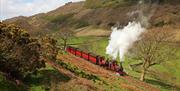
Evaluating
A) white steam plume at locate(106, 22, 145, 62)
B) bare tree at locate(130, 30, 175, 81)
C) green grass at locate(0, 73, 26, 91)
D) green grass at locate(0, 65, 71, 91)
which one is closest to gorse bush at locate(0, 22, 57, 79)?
green grass at locate(0, 65, 71, 91)

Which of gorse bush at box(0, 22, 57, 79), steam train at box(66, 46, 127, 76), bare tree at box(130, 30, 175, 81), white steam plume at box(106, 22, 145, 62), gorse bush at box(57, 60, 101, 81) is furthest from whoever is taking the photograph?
white steam plume at box(106, 22, 145, 62)

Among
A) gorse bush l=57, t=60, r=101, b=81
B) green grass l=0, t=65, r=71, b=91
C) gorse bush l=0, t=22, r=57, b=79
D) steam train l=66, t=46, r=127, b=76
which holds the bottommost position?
steam train l=66, t=46, r=127, b=76

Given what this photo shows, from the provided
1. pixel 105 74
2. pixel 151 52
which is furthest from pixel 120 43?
pixel 105 74

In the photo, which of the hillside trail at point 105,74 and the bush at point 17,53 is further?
the hillside trail at point 105,74

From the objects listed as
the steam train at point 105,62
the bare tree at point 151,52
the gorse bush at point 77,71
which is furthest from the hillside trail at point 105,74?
the bare tree at point 151,52

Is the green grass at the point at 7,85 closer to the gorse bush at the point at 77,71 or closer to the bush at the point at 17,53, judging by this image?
the bush at the point at 17,53

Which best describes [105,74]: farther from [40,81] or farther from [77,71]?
[40,81]

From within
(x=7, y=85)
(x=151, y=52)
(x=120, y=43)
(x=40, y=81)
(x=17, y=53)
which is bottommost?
(x=151, y=52)

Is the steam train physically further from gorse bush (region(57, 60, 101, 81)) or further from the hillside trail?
gorse bush (region(57, 60, 101, 81))

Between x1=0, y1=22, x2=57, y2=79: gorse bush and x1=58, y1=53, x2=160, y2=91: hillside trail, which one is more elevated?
x1=0, y1=22, x2=57, y2=79: gorse bush

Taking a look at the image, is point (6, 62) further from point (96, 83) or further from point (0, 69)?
point (96, 83)

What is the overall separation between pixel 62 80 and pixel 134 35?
7022 centimetres

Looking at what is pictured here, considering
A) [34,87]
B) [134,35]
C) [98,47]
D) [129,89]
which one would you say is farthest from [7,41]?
[98,47]

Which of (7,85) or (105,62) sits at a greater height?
(7,85)
